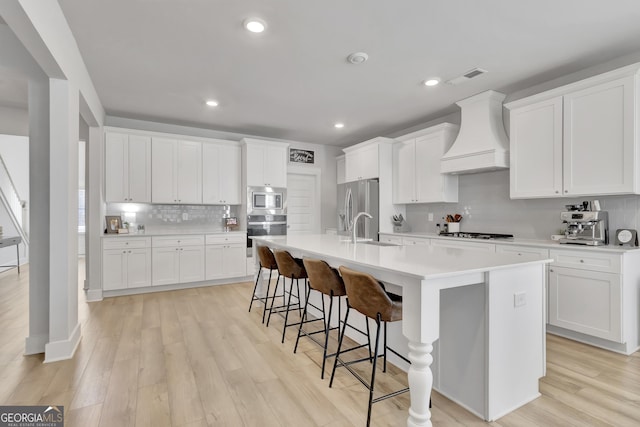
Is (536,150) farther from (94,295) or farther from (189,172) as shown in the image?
(94,295)

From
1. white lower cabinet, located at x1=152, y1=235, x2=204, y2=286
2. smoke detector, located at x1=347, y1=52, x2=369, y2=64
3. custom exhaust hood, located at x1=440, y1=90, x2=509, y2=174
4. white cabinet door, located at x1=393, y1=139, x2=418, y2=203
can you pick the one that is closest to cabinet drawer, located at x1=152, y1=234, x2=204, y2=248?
white lower cabinet, located at x1=152, y1=235, x2=204, y2=286

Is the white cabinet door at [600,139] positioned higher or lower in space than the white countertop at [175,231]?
higher

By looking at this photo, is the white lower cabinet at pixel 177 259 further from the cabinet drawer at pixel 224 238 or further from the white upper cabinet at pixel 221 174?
the white upper cabinet at pixel 221 174

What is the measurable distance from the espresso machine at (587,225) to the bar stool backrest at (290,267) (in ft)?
8.47

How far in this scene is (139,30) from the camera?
2.63m

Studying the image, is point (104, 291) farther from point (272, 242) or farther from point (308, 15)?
point (308, 15)

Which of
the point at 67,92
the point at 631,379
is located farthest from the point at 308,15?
the point at 631,379

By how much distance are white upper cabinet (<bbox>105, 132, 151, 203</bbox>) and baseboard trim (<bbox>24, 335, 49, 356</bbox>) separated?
7.89 feet

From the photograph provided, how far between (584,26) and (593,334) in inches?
103

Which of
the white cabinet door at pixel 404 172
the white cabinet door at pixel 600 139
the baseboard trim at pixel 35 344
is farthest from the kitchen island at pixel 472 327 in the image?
the white cabinet door at pixel 404 172

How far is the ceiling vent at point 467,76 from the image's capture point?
335 centimetres

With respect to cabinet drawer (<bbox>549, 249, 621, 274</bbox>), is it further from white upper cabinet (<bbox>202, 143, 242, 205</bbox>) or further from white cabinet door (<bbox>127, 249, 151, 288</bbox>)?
white cabinet door (<bbox>127, 249, 151, 288</bbox>)

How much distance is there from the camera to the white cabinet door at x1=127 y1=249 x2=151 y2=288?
459 cm

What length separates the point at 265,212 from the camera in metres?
5.61
